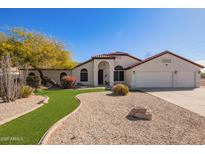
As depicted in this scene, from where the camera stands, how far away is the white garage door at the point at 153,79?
24203 millimetres

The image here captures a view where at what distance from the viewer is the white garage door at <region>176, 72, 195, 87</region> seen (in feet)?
80.2

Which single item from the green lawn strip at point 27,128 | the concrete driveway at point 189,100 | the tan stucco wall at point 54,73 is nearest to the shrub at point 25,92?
the green lawn strip at point 27,128

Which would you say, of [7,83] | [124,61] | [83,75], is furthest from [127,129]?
[124,61]

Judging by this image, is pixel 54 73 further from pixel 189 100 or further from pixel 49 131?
pixel 49 131

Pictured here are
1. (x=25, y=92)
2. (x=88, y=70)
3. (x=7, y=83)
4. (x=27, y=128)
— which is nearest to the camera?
(x=27, y=128)

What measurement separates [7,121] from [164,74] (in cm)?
2144

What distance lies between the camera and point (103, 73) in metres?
28.8

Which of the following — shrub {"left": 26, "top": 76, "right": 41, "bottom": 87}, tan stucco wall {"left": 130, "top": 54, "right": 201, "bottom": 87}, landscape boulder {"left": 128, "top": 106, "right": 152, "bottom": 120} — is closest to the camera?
landscape boulder {"left": 128, "top": 106, "right": 152, "bottom": 120}

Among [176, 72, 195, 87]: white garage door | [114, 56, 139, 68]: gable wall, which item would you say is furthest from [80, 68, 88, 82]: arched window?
[176, 72, 195, 87]: white garage door

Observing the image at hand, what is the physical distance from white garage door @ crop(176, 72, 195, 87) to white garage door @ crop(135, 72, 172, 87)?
4.12 ft

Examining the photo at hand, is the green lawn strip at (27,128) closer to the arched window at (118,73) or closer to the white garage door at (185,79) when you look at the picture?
the arched window at (118,73)

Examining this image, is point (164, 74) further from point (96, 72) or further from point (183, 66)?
point (96, 72)

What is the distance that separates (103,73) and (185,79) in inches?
487

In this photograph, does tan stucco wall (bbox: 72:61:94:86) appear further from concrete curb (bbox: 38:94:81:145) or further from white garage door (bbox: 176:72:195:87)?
concrete curb (bbox: 38:94:81:145)
